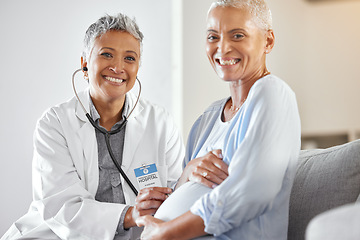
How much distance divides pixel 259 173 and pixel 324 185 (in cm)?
40

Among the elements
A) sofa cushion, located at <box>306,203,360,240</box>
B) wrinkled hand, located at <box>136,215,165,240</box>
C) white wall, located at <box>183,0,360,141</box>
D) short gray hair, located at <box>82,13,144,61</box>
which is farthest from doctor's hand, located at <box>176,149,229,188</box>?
white wall, located at <box>183,0,360,141</box>

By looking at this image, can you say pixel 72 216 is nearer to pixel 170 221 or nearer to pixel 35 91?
pixel 170 221

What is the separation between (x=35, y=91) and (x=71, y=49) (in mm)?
364

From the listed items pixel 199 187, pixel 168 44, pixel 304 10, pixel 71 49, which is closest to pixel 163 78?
pixel 168 44

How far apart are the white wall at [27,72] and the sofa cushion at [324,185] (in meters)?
2.03

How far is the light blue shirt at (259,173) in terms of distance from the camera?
3.75 feet

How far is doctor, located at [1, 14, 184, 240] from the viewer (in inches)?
70.3

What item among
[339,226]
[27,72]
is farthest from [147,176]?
[27,72]

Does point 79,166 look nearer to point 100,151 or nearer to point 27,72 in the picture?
point 100,151

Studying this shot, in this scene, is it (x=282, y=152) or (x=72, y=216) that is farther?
(x=72, y=216)

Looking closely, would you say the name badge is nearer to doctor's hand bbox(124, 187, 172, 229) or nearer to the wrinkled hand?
doctor's hand bbox(124, 187, 172, 229)

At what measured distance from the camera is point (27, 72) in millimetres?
3154

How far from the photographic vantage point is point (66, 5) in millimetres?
3193

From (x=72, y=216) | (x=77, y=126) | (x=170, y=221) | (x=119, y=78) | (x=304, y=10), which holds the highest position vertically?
(x=304, y=10)
